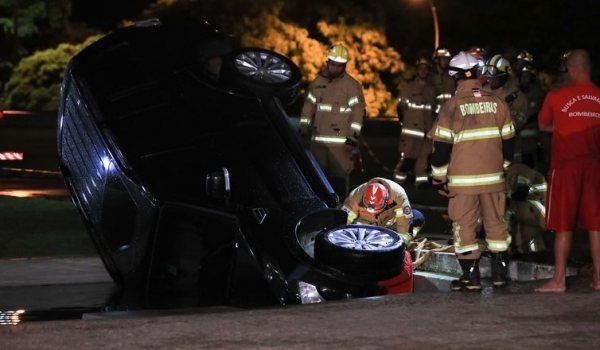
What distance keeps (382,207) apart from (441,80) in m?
6.81

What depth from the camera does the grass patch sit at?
38.9ft

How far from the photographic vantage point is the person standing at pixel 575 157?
833 cm

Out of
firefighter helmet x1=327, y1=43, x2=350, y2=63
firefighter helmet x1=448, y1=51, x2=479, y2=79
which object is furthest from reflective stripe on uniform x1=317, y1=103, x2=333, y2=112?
firefighter helmet x1=448, y1=51, x2=479, y2=79

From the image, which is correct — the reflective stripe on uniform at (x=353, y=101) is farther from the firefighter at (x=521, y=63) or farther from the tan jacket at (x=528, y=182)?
the firefighter at (x=521, y=63)

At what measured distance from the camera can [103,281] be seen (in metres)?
10.3

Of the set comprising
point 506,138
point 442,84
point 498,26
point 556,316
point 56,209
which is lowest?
point 498,26

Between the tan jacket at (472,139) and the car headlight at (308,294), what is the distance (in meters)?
1.15

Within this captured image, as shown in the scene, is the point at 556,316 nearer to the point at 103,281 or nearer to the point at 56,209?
the point at 103,281

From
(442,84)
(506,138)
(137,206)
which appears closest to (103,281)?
(137,206)

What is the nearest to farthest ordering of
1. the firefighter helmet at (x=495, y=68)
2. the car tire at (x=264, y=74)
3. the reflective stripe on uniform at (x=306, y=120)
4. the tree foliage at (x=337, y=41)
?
the car tire at (x=264, y=74) < the firefighter helmet at (x=495, y=68) < the reflective stripe on uniform at (x=306, y=120) < the tree foliage at (x=337, y=41)

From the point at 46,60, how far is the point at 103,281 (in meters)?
37.8

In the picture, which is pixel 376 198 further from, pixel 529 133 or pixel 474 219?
pixel 529 133

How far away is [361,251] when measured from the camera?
28.0 ft

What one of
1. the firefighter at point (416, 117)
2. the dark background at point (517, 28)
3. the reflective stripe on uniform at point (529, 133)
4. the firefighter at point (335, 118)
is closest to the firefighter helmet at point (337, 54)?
the firefighter at point (335, 118)
